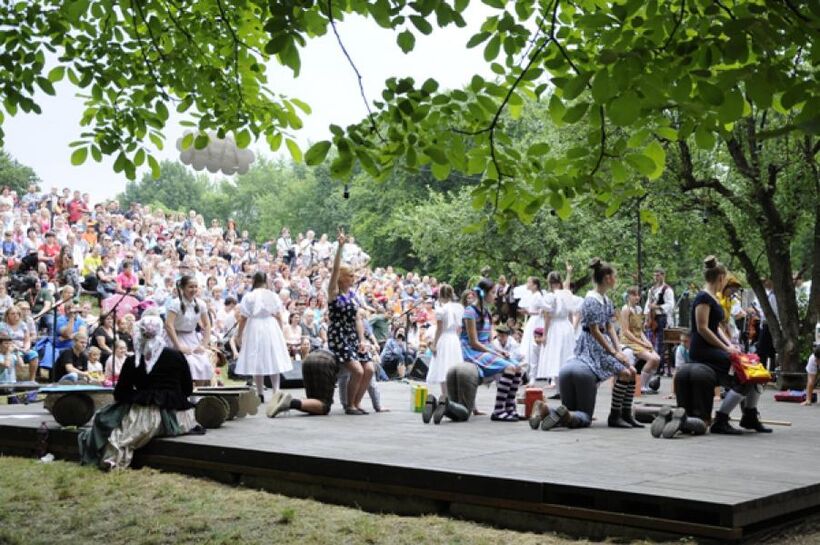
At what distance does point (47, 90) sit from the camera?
989cm

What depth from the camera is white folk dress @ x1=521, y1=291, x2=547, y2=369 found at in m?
18.0

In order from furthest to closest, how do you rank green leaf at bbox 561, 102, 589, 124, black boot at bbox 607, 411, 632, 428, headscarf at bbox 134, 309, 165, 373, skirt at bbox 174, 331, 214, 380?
skirt at bbox 174, 331, 214, 380 → black boot at bbox 607, 411, 632, 428 → headscarf at bbox 134, 309, 165, 373 → green leaf at bbox 561, 102, 589, 124

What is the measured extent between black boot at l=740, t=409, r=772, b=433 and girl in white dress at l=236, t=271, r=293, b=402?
664 cm

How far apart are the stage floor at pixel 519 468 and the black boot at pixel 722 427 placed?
1.19ft

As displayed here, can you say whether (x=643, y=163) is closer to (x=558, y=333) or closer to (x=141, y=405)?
(x=141, y=405)

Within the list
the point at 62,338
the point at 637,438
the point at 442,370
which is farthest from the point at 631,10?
the point at 62,338

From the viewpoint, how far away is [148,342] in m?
10.4

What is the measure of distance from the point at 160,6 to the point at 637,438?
21.0 feet

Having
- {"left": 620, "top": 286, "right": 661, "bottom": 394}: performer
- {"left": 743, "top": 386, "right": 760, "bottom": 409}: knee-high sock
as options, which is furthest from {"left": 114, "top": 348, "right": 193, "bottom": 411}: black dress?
{"left": 620, "top": 286, "right": 661, "bottom": 394}: performer

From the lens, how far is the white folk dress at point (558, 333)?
16.6 meters

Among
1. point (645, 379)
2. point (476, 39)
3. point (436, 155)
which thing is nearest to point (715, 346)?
point (436, 155)

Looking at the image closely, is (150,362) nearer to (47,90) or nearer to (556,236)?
(47,90)

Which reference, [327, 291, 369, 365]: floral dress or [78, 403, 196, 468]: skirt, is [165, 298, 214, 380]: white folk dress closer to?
[327, 291, 369, 365]: floral dress

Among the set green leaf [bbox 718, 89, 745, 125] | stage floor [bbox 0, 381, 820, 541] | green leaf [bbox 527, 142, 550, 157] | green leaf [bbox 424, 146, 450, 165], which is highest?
green leaf [bbox 527, 142, 550, 157]
